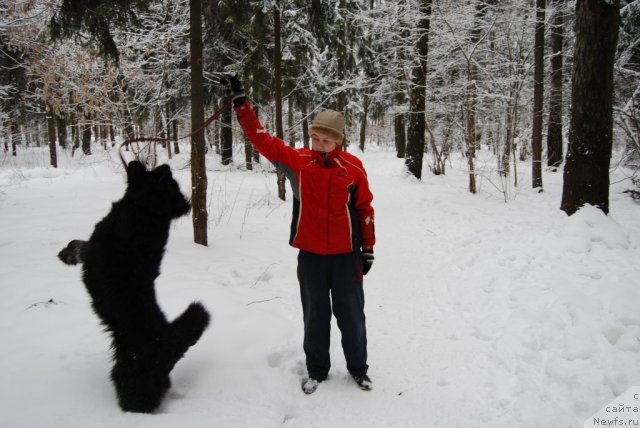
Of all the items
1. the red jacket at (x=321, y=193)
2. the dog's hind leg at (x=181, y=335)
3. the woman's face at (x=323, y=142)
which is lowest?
the dog's hind leg at (x=181, y=335)

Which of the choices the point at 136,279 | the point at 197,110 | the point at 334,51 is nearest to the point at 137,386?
the point at 136,279

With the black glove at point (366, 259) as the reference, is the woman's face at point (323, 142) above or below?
above

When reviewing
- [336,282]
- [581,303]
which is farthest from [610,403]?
[336,282]

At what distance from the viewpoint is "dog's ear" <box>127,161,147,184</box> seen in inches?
96.2

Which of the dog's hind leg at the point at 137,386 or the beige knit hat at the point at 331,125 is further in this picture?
the beige knit hat at the point at 331,125

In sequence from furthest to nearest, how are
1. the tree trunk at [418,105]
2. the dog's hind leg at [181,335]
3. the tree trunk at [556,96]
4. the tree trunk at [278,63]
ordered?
the tree trunk at [418,105]
the tree trunk at [556,96]
the tree trunk at [278,63]
the dog's hind leg at [181,335]

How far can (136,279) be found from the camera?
95.7 inches

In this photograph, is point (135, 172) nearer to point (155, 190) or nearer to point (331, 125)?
point (155, 190)

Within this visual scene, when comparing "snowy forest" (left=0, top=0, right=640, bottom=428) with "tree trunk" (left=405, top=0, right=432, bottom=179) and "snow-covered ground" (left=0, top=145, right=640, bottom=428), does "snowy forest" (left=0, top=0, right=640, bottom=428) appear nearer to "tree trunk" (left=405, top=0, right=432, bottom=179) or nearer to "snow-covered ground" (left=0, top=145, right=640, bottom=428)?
"snow-covered ground" (left=0, top=145, right=640, bottom=428)

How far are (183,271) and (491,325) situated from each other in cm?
381

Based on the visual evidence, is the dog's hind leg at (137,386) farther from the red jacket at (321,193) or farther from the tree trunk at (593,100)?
the tree trunk at (593,100)

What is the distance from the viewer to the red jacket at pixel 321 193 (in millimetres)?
2789

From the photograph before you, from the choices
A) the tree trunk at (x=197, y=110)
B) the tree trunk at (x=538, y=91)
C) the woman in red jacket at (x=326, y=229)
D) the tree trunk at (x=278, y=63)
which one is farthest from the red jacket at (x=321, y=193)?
the tree trunk at (x=538, y=91)

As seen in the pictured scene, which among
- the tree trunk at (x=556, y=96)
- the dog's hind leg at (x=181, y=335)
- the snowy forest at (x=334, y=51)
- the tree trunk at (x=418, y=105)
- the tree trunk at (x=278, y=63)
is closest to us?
the dog's hind leg at (x=181, y=335)
